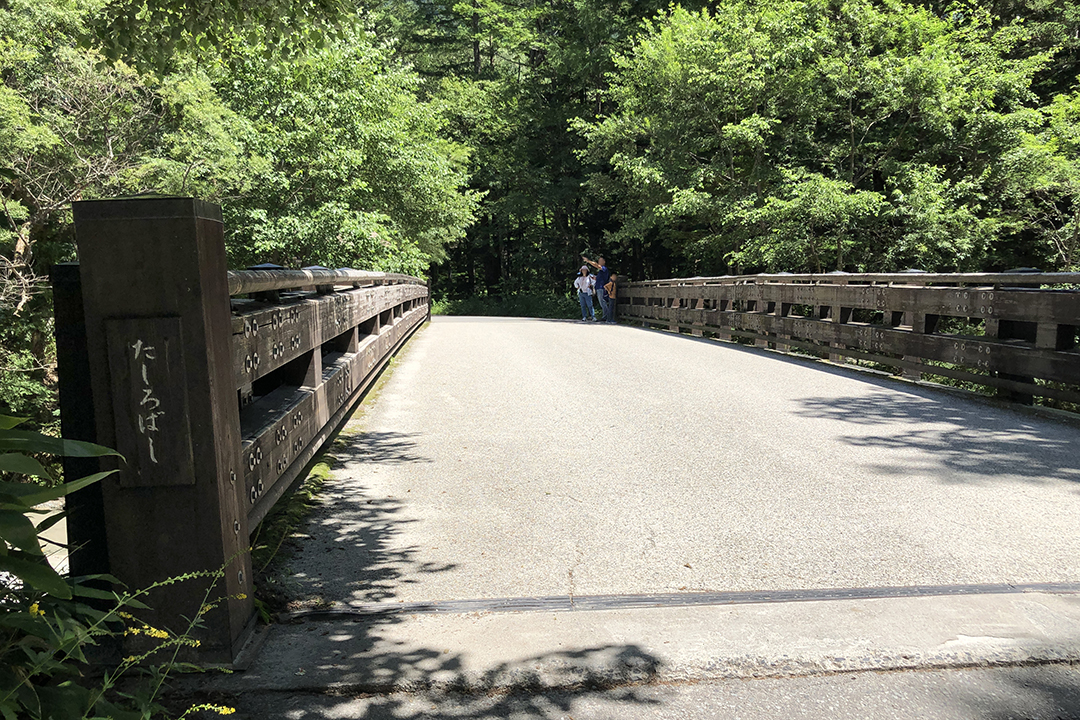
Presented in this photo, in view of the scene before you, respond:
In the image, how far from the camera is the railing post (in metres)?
2.49

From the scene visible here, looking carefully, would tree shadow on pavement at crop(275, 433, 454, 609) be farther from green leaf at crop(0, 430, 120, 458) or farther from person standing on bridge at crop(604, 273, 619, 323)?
person standing on bridge at crop(604, 273, 619, 323)

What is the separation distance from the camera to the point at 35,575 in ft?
6.21

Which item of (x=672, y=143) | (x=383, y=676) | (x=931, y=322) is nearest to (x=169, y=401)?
(x=383, y=676)

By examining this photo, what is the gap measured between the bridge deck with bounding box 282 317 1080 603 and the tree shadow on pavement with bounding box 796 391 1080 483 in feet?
0.09

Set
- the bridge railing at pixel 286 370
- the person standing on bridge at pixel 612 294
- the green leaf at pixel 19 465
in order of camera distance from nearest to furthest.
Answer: the green leaf at pixel 19 465
the bridge railing at pixel 286 370
the person standing on bridge at pixel 612 294

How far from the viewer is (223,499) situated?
2.67 m

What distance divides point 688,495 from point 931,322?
5.85 metres

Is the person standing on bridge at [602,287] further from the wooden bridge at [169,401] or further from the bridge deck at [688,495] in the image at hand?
the wooden bridge at [169,401]

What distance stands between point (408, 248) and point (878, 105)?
1315cm

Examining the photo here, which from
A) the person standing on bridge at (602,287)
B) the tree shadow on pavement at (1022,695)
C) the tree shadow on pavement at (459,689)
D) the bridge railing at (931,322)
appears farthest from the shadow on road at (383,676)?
the person standing on bridge at (602,287)

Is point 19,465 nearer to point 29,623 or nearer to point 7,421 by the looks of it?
point 7,421

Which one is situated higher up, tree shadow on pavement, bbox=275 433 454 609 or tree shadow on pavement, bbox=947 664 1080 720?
tree shadow on pavement, bbox=275 433 454 609

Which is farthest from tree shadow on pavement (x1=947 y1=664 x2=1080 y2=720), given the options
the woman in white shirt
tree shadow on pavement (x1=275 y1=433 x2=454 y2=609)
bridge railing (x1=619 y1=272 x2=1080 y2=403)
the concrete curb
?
the woman in white shirt

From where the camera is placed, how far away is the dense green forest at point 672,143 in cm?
1462
